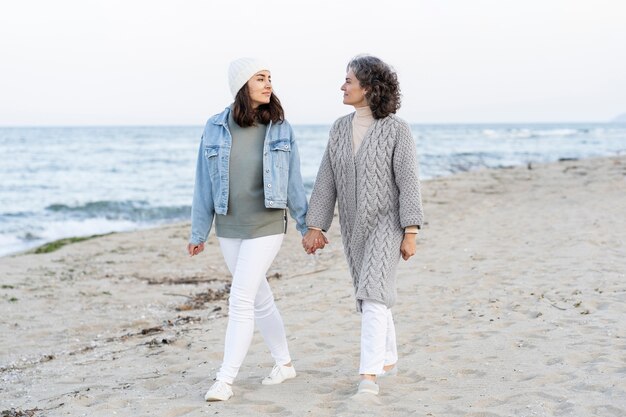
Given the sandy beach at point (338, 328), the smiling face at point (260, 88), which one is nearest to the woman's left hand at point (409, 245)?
the sandy beach at point (338, 328)

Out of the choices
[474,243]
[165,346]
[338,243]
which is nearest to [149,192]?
[338,243]

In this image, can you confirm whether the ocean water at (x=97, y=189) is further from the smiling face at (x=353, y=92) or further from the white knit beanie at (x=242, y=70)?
the smiling face at (x=353, y=92)

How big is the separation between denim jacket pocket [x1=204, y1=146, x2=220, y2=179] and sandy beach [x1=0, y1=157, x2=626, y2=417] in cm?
126

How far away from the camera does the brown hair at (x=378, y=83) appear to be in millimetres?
4039

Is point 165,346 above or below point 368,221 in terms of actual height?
below

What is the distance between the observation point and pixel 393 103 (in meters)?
4.08

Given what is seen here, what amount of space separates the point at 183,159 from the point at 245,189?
36601 mm

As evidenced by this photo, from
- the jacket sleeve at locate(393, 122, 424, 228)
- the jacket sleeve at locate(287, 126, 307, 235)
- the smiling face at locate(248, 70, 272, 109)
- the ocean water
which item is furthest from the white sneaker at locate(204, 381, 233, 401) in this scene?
the ocean water

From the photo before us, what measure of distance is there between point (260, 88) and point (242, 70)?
14 cm

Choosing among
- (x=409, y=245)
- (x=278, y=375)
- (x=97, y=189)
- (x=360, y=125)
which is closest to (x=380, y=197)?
(x=409, y=245)

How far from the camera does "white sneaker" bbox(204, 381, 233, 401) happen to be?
160 inches

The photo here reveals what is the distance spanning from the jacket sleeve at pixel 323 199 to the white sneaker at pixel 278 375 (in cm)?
91

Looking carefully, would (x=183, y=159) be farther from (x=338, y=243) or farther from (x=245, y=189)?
(x=245, y=189)

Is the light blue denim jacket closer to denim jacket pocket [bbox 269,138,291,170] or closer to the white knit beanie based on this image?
denim jacket pocket [bbox 269,138,291,170]
